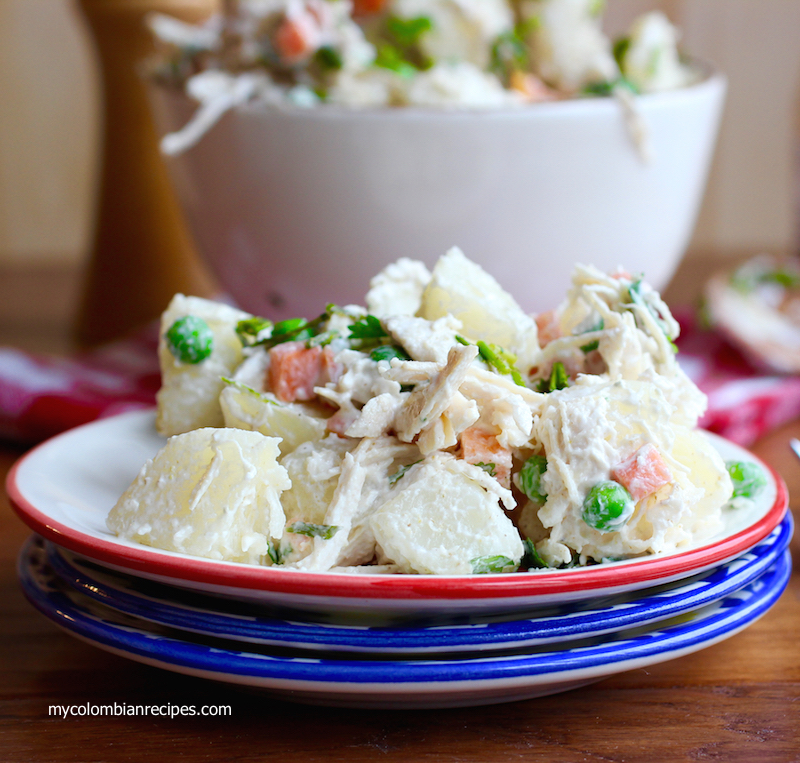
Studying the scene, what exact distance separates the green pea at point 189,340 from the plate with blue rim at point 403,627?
211mm

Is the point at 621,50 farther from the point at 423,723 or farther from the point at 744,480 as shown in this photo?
the point at 423,723

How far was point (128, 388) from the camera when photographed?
141cm

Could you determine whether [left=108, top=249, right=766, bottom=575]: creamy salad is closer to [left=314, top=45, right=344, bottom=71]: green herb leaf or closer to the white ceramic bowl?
the white ceramic bowl

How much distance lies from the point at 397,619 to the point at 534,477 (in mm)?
136

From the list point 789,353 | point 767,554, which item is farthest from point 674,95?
point 767,554

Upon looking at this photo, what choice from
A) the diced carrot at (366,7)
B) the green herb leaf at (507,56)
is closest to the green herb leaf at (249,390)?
the green herb leaf at (507,56)

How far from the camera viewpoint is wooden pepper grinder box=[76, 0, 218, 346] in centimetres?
165

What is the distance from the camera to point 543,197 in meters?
1.24

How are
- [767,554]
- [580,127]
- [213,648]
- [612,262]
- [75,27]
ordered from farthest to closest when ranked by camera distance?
1. [75,27]
2. [612,262]
3. [580,127]
4. [767,554]
5. [213,648]

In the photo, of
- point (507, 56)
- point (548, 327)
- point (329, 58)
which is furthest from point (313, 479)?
point (507, 56)

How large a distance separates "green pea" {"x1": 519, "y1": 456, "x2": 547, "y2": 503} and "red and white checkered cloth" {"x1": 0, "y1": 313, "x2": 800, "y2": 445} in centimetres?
64

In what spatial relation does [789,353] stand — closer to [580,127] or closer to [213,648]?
[580,127]

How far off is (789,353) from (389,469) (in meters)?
0.93

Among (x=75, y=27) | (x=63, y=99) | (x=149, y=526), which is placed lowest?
(x=63, y=99)
